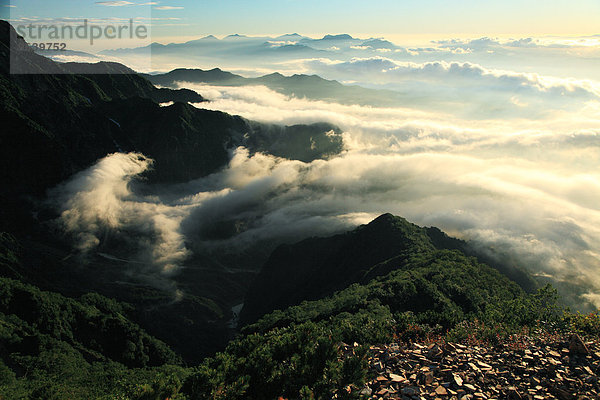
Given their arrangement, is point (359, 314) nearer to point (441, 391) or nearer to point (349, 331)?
point (349, 331)

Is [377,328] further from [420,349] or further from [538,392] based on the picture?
[538,392]

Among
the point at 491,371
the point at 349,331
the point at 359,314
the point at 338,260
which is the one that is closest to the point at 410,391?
the point at 491,371

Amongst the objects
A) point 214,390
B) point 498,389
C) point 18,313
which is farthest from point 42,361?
point 498,389

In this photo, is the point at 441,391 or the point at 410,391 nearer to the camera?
the point at 441,391

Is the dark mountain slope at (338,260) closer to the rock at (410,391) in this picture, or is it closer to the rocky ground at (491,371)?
the rocky ground at (491,371)

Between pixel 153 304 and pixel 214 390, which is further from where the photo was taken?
pixel 153 304

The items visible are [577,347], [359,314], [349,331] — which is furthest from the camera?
[359,314]

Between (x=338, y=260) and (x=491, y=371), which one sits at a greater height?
(x=491, y=371)
